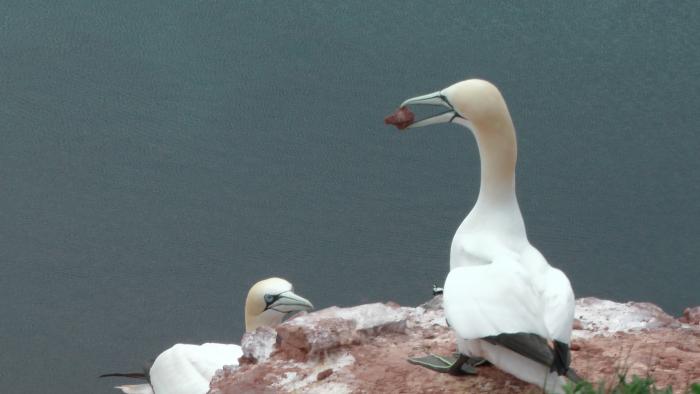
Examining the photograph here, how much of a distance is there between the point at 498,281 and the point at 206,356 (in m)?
2.29

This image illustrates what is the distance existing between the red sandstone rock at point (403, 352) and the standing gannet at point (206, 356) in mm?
1114

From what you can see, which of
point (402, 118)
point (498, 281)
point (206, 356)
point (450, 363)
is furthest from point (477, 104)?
point (206, 356)

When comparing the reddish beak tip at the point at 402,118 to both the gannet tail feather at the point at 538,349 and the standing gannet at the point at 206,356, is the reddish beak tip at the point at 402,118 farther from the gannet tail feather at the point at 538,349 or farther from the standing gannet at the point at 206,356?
the standing gannet at the point at 206,356

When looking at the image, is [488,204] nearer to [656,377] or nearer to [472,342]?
[472,342]

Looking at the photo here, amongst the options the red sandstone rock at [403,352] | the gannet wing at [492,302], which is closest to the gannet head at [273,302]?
the red sandstone rock at [403,352]

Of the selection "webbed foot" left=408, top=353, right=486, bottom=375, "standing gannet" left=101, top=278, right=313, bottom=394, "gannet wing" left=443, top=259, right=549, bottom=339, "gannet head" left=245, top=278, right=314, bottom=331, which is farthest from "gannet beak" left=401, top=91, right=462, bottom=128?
"gannet head" left=245, top=278, right=314, bottom=331

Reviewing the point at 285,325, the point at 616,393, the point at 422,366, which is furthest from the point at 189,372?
the point at 616,393

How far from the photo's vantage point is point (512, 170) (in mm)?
3154

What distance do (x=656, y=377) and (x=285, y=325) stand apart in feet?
3.76

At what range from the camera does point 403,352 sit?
335cm

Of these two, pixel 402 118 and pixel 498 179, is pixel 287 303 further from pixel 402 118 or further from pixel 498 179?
pixel 498 179

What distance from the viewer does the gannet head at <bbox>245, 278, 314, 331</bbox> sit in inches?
215

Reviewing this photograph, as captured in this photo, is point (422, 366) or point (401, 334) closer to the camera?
point (422, 366)

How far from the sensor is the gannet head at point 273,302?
5.45 m
